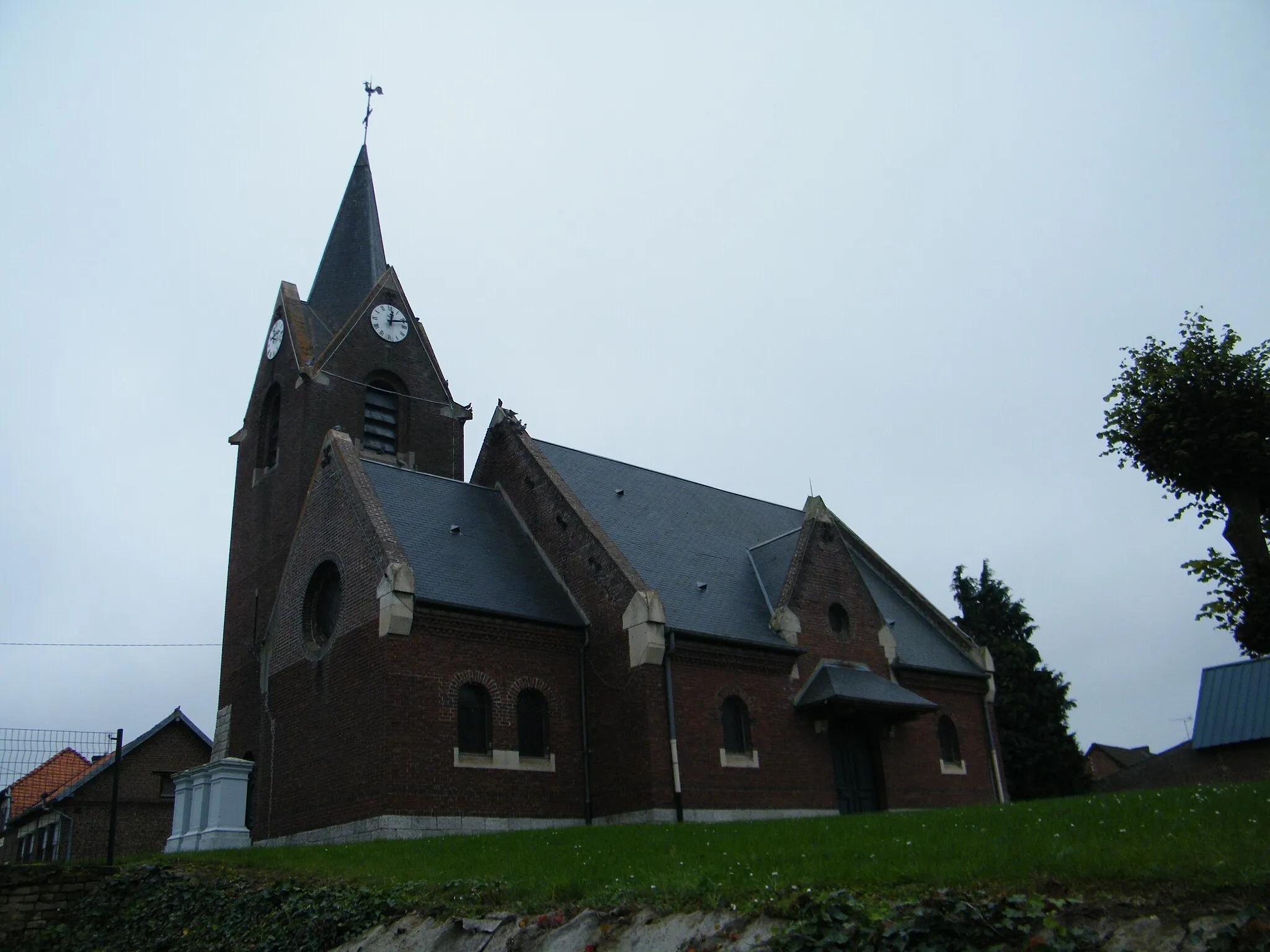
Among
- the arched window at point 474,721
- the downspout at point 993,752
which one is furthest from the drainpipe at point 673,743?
the downspout at point 993,752

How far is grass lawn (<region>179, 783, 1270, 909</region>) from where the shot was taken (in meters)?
8.23

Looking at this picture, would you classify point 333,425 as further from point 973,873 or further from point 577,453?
point 973,873

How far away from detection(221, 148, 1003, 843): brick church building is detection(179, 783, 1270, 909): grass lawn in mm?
5224

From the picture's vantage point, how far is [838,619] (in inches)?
1078

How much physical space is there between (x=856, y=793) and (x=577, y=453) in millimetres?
11816

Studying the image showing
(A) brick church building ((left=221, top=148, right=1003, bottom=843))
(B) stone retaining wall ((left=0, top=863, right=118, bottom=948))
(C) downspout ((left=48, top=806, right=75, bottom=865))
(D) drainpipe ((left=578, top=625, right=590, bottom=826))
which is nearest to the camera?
(B) stone retaining wall ((left=0, top=863, right=118, bottom=948))

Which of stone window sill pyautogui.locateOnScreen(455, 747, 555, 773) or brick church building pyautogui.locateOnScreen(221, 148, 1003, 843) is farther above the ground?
brick church building pyautogui.locateOnScreen(221, 148, 1003, 843)

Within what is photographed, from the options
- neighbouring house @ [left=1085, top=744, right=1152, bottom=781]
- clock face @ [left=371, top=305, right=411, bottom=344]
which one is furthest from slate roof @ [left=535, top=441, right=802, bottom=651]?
neighbouring house @ [left=1085, top=744, right=1152, bottom=781]

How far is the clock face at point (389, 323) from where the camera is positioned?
33.1 m

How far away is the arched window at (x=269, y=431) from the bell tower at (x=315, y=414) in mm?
39

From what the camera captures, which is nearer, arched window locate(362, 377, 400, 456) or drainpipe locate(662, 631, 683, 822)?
drainpipe locate(662, 631, 683, 822)

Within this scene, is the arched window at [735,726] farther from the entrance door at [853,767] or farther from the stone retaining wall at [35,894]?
the stone retaining wall at [35,894]

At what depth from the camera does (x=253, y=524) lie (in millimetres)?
30516

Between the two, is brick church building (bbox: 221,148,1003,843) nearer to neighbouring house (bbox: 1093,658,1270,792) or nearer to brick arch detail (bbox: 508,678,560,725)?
brick arch detail (bbox: 508,678,560,725)
